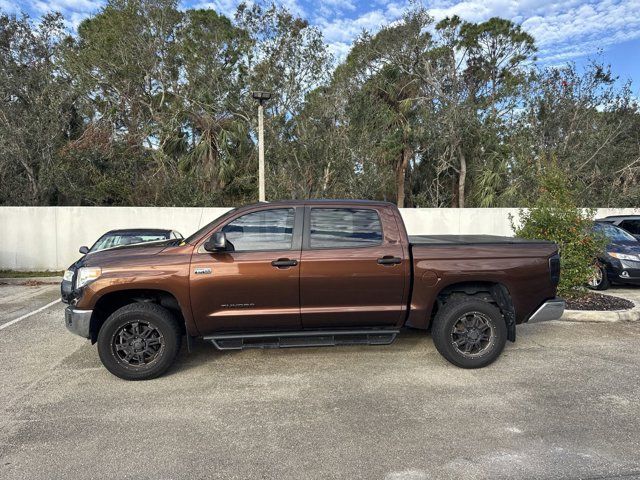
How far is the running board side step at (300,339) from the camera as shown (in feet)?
15.4

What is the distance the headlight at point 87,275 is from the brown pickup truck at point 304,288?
1 cm

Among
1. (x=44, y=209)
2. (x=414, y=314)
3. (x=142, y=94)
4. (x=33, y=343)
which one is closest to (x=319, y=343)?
(x=414, y=314)

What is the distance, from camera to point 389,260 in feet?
15.7

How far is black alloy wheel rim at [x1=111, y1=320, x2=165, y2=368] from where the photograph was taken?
4.57m

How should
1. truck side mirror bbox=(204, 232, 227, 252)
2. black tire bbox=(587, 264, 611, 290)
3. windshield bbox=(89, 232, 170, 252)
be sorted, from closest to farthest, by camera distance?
truck side mirror bbox=(204, 232, 227, 252)
windshield bbox=(89, 232, 170, 252)
black tire bbox=(587, 264, 611, 290)

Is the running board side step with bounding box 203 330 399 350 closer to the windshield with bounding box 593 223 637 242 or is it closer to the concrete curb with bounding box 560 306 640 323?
the concrete curb with bounding box 560 306 640 323

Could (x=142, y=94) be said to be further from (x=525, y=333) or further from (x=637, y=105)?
(x=637, y=105)

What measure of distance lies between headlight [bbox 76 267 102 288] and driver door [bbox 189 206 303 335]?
99 centimetres

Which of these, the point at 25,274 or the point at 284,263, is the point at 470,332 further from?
the point at 25,274

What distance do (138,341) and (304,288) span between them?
6.06 ft

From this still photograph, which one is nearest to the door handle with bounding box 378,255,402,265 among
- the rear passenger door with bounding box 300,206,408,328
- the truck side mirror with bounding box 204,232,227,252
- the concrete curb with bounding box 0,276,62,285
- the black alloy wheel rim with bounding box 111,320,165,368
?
the rear passenger door with bounding box 300,206,408,328

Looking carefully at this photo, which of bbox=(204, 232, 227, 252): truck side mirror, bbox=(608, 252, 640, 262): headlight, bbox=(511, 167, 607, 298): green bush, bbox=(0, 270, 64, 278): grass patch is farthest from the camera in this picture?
bbox=(0, 270, 64, 278): grass patch

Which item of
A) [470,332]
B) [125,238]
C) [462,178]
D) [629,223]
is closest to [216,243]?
[470,332]

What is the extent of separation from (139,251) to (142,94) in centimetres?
1755
